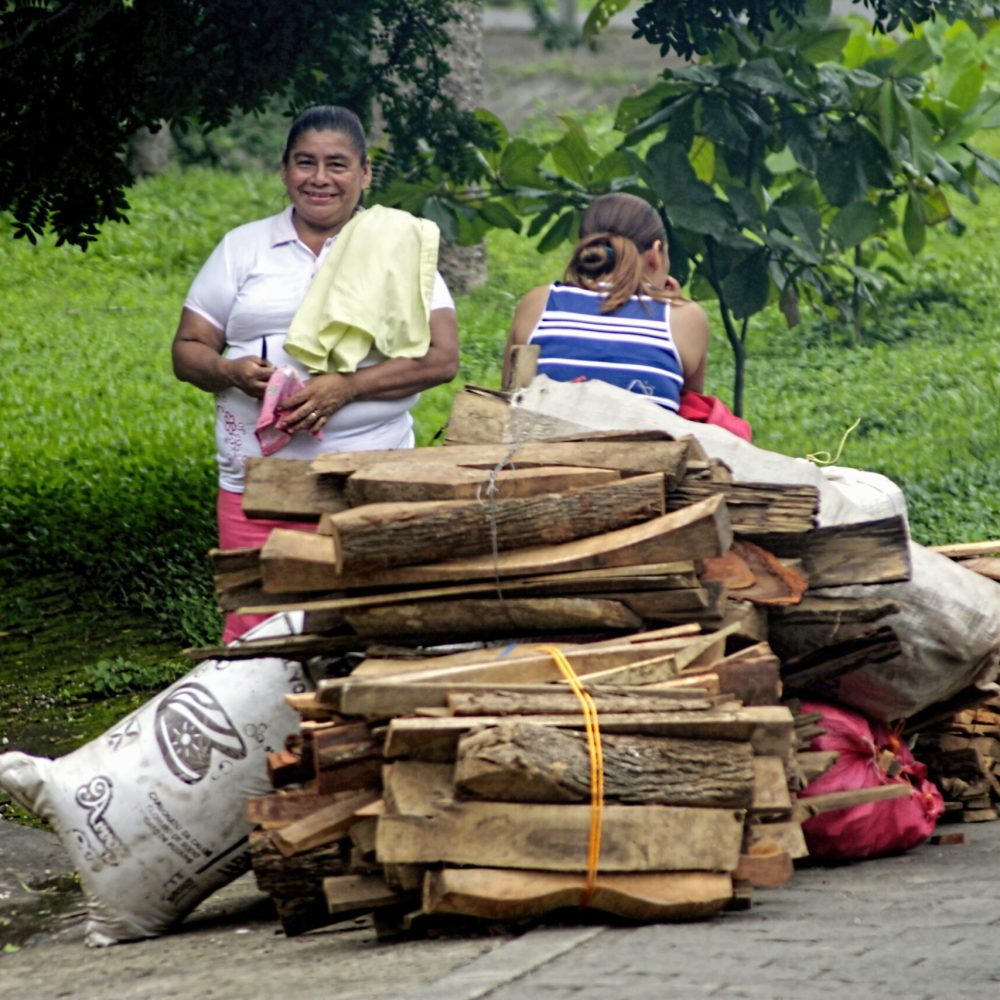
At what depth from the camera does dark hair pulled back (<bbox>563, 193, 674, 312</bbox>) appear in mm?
4902

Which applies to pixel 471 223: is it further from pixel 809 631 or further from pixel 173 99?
pixel 809 631

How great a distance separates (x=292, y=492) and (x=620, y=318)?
1274 millimetres

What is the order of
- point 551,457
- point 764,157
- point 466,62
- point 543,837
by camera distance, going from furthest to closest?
point 466,62 < point 764,157 < point 551,457 < point 543,837

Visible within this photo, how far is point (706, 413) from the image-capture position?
4992mm

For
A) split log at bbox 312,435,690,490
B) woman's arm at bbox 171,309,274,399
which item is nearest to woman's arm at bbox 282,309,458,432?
woman's arm at bbox 171,309,274,399

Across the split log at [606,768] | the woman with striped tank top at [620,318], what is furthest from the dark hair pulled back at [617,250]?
the split log at [606,768]

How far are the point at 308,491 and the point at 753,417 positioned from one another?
7.27 meters

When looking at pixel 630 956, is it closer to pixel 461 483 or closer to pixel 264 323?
pixel 461 483

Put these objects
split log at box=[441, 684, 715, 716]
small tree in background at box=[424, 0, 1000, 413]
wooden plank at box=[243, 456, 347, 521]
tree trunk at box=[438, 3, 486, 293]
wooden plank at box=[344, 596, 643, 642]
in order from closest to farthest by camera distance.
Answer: split log at box=[441, 684, 715, 716] → wooden plank at box=[344, 596, 643, 642] → wooden plank at box=[243, 456, 347, 521] → small tree in background at box=[424, 0, 1000, 413] → tree trunk at box=[438, 3, 486, 293]

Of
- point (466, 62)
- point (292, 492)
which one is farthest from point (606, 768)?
point (466, 62)

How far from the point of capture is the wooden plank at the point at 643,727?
11.3 feet

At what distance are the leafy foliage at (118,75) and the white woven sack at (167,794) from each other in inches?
128

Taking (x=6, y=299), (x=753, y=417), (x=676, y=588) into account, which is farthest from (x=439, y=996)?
(x=6, y=299)

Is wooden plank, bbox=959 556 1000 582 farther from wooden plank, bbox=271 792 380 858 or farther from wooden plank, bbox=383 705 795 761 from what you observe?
wooden plank, bbox=271 792 380 858
